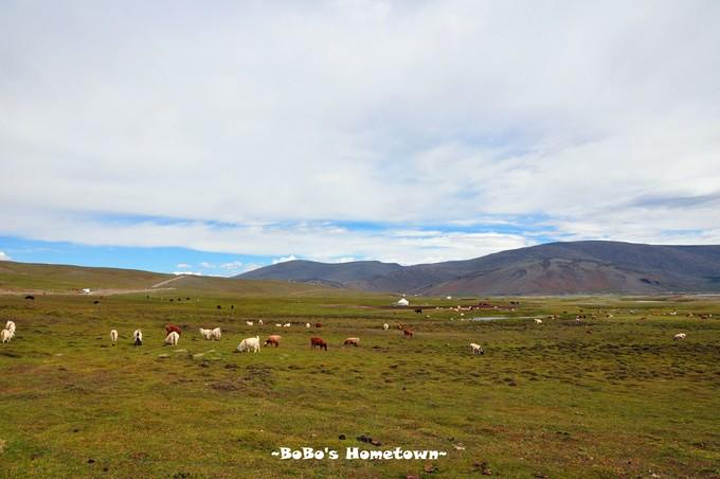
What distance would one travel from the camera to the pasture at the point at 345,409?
1359 centimetres

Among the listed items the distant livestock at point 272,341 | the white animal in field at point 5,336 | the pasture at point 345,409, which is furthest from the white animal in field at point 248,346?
the white animal in field at point 5,336

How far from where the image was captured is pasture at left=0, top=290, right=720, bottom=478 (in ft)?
44.6

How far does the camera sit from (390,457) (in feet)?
47.0

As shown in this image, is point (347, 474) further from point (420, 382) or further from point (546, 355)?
point (546, 355)

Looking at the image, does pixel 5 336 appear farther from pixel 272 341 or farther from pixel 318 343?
pixel 318 343

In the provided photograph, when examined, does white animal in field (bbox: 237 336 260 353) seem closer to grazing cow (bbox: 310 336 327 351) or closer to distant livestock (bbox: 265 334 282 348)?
distant livestock (bbox: 265 334 282 348)

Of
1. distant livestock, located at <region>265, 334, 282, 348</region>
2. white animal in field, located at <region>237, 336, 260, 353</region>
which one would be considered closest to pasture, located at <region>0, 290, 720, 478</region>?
white animal in field, located at <region>237, 336, 260, 353</region>

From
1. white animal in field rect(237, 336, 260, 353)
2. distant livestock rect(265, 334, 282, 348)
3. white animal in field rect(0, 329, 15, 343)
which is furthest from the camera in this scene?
distant livestock rect(265, 334, 282, 348)

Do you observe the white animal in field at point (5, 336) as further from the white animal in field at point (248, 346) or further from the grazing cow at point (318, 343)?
the grazing cow at point (318, 343)

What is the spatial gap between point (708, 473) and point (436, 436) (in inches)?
334

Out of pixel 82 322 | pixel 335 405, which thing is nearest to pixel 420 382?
pixel 335 405

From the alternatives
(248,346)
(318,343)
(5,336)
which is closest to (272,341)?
(318,343)

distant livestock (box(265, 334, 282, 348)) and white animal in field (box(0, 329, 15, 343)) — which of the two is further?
distant livestock (box(265, 334, 282, 348))

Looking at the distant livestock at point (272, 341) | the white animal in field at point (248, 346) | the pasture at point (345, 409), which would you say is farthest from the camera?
the distant livestock at point (272, 341)
